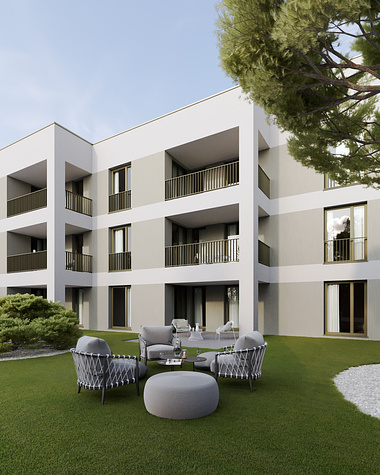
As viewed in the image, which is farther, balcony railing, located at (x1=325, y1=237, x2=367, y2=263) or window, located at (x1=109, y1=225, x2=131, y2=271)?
window, located at (x1=109, y1=225, x2=131, y2=271)

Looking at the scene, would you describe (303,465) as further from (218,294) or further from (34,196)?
(34,196)

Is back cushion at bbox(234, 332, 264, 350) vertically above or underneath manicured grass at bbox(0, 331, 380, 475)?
above

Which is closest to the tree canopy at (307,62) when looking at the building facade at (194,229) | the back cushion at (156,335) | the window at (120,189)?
the back cushion at (156,335)

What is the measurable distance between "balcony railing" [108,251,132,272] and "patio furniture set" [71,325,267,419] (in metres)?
9.73

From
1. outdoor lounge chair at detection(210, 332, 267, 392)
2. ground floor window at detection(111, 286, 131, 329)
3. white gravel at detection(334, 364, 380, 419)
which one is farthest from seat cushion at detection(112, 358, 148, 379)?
ground floor window at detection(111, 286, 131, 329)

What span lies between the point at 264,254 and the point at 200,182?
4373 millimetres

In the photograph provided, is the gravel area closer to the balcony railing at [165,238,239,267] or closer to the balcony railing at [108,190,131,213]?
the balcony railing at [165,238,239,267]

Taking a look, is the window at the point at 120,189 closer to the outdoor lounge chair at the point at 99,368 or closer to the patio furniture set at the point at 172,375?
the patio furniture set at the point at 172,375

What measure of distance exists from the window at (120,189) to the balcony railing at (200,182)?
2.42m

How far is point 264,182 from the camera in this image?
46.4ft

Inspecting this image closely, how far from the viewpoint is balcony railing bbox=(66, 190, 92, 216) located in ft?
55.3

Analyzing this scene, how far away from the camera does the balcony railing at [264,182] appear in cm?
1368

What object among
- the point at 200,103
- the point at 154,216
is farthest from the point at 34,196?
the point at 200,103

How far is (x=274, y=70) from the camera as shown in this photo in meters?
5.41
